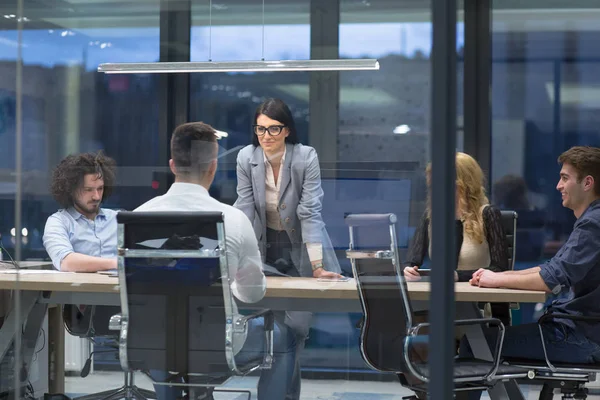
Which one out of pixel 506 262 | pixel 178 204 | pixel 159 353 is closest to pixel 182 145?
pixel 178 204

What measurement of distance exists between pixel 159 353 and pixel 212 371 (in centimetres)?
22

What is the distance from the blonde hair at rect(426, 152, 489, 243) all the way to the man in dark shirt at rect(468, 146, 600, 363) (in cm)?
48

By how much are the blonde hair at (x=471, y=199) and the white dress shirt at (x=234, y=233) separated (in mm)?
1332

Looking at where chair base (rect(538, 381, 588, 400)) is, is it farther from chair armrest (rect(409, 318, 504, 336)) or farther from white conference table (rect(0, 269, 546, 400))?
chair armrest (rect(409, 318, 504, 336))

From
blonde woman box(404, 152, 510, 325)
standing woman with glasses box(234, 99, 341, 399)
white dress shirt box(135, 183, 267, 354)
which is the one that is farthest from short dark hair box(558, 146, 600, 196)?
white dress shirt box(135, 183, 267, 354)

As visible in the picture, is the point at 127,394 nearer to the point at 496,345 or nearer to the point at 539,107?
the point at 496,345

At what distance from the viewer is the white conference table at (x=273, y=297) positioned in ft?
12.0

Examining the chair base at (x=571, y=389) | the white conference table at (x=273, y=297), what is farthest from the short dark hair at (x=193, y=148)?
the chair base at (x=571, y=389)

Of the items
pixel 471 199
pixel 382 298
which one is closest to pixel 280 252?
pixel 382 298

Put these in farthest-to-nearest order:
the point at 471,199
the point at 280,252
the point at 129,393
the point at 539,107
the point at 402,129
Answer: the point at 539,107, the point at 471,199, the point at 402,129, the point at 280,252, the point at 129,393

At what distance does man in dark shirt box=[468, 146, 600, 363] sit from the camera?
151 inches

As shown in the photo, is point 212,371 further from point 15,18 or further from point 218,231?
point 15,18

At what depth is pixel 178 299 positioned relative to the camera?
3264 millimetres

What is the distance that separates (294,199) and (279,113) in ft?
1.88
